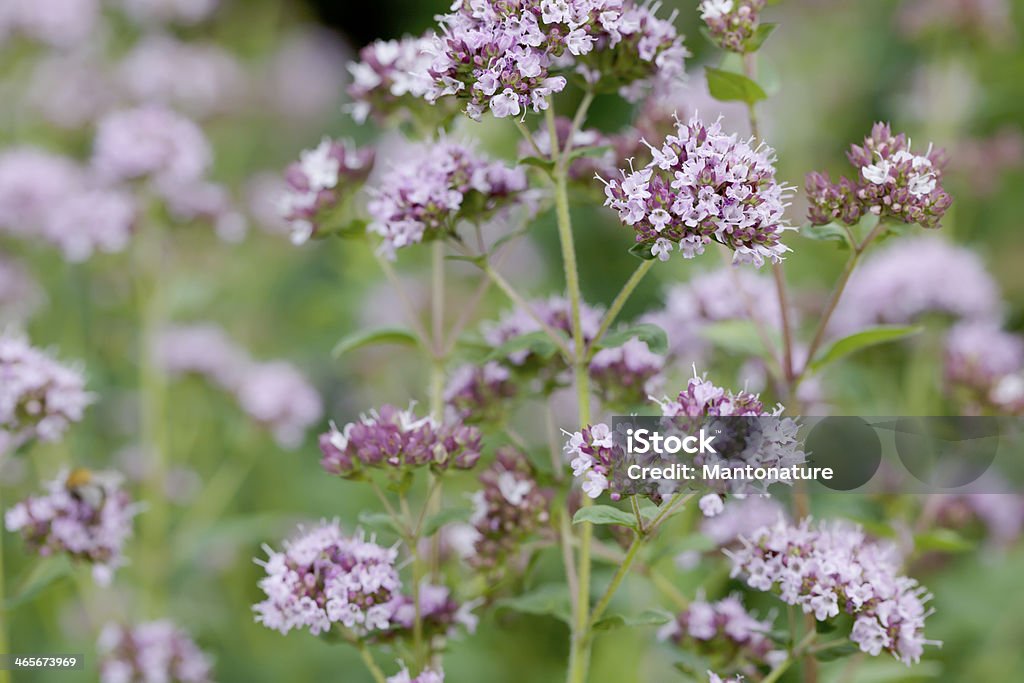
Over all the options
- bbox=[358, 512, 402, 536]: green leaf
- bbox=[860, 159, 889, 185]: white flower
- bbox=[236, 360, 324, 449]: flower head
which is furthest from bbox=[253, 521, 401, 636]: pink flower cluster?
bbox=[236, 360, 324, 449]: flower head

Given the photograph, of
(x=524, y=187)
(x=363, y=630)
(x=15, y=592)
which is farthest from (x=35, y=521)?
(x=524, y=187)

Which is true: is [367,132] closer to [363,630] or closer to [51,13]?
[51,13]

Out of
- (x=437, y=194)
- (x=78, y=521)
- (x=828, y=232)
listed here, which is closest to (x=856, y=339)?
(x=828, y=232)

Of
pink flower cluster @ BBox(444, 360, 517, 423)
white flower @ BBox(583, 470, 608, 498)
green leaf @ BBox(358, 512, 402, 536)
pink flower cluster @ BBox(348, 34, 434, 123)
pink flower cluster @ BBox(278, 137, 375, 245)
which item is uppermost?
pink flower cluster @ BBox(348, 34, 434, 123)

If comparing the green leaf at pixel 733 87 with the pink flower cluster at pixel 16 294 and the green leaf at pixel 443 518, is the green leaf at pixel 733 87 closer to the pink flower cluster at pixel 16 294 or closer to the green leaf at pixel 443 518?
the green leaf at pixel 443 518

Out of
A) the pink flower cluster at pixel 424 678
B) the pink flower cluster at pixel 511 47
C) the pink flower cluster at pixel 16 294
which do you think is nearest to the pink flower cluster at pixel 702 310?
the pink flower cluster at pixel 511 47

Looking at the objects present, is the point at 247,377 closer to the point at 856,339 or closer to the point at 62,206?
the point at 62,206

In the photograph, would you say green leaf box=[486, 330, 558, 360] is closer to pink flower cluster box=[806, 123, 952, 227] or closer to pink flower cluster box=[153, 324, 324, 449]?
pink flower cluster box=[806, 123, 952, 227]
